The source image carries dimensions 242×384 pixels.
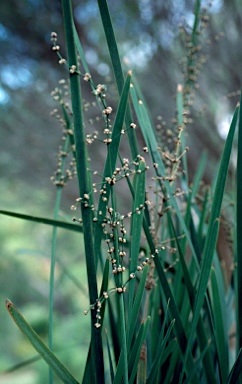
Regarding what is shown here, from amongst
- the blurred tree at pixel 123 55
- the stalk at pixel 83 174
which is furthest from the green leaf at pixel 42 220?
the blurred tree at pixel 123 55

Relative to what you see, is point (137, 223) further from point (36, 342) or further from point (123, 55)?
point (123, 55)

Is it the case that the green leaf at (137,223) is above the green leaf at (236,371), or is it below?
above

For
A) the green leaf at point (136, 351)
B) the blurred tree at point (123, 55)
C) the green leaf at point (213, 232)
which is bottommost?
the green leaf at point (136, 351)

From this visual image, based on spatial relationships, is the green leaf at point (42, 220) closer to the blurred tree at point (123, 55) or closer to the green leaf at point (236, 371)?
the green leaf at point (236, 371)

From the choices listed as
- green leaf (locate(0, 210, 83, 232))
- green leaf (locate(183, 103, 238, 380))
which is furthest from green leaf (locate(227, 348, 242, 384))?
green leaf (locate(0, 210, 83, 232))

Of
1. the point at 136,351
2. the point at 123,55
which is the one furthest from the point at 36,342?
the point at 123,55

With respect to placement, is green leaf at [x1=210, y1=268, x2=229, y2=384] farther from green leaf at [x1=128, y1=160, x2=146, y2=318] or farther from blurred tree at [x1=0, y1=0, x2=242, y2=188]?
blurred tree at [x1=0, y1=0, x2=242, y2=188]
